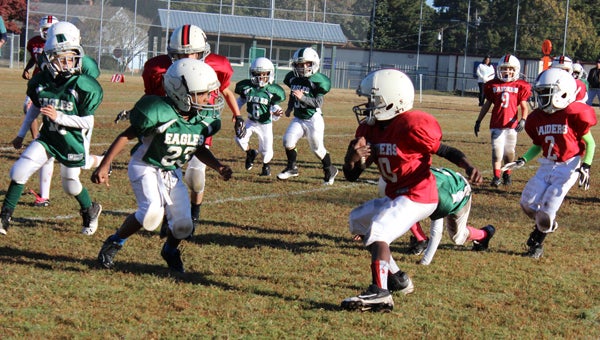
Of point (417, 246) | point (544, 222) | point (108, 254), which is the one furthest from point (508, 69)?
point (108, 254)

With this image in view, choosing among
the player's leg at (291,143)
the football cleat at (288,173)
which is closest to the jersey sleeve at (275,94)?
the player's leg at (291,143)

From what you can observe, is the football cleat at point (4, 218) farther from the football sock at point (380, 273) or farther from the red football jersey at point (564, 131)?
the red football jersey at point (564, 131)

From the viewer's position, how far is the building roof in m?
45.4

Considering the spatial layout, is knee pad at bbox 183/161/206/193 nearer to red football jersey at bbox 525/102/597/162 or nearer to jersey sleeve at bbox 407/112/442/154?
jersey sleeve at bbox 407/112/442/154

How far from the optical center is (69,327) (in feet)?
16.3

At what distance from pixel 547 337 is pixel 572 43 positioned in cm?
5400

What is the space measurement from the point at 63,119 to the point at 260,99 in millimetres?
5222

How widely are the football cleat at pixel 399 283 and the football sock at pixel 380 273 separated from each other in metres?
0.41

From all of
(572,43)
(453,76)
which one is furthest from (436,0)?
(453,76)

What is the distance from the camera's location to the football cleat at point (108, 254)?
6.28 metres

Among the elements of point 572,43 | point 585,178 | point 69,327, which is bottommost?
point 69,327

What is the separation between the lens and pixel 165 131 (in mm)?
5957

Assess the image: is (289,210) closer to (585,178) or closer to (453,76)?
(585,178)

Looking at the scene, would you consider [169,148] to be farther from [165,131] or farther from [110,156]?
[110,156]
